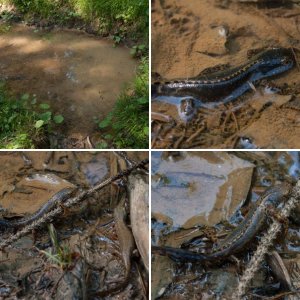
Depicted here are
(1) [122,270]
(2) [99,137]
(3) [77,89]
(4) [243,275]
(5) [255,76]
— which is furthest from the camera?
(3) [77,89]

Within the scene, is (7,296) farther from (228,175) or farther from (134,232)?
(228,175)

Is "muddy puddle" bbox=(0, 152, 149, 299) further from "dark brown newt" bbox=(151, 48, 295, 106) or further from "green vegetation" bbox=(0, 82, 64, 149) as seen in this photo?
"dark brown newt" bbox=(151, 48, 295, 106)

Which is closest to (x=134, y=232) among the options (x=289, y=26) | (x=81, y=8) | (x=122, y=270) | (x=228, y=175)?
(x=122, y=270)

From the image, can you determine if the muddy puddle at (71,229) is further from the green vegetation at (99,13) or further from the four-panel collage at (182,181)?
the green vegetation at (99,13)

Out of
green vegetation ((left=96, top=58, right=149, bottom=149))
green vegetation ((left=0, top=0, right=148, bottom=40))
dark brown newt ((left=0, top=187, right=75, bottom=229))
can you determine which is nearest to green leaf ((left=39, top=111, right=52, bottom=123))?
green vegetation ((left=96, top=58, right=149, bottom=149))

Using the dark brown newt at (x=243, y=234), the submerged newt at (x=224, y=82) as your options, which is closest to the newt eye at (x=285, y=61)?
the submerged newt at (x=224, y=82)

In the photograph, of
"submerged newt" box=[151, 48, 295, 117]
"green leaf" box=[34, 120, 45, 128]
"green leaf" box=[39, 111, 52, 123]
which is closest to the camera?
"submerged newt" box=[151, 48, 295, 117]

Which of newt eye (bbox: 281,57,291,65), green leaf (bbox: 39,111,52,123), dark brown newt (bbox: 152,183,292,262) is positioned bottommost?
green leaf (bbox: 39,111,52,123)
